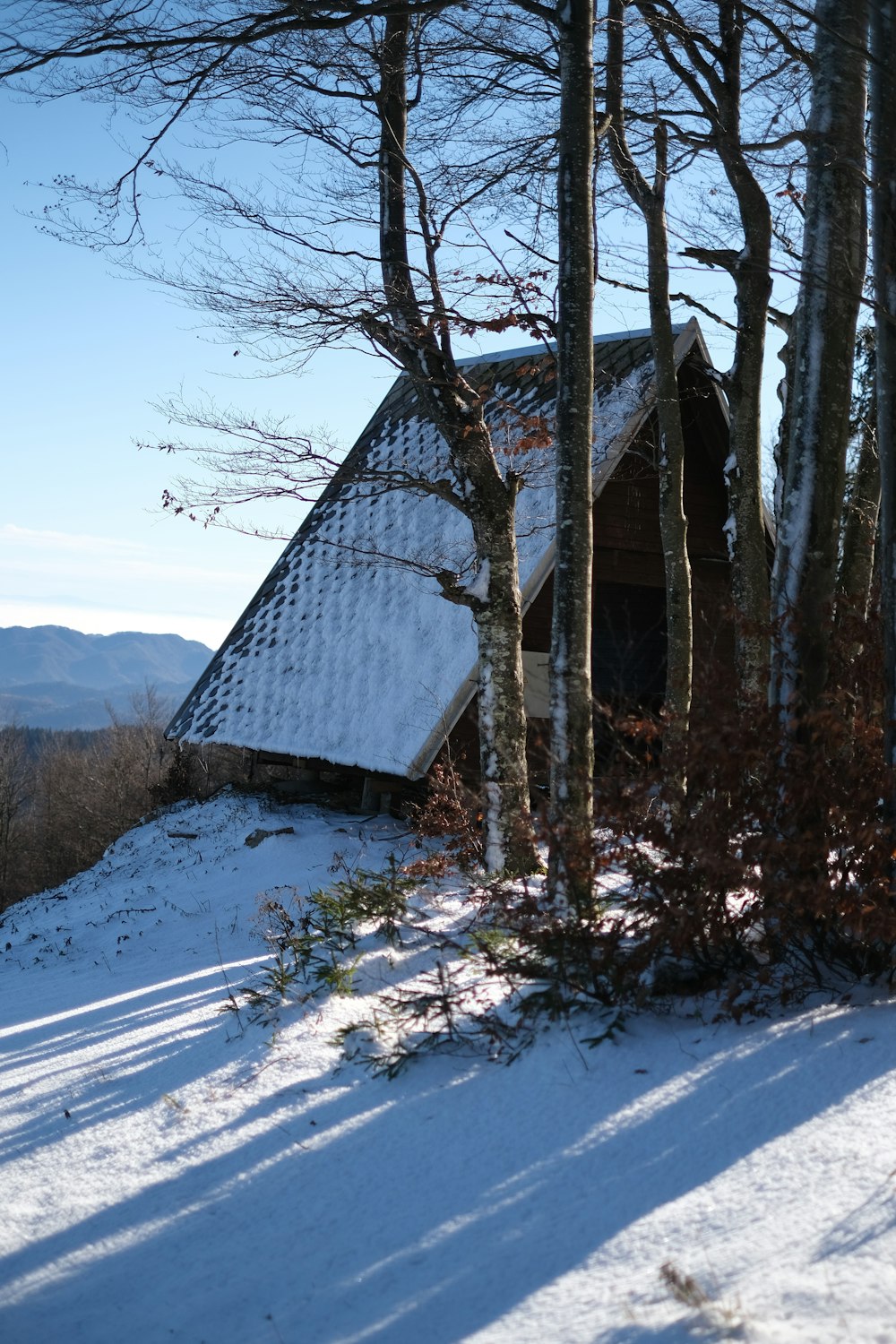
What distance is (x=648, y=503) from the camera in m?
14.4

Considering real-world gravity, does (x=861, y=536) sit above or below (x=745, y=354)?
below

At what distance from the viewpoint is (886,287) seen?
5320mm

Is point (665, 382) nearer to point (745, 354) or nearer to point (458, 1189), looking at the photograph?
point (745, 354)

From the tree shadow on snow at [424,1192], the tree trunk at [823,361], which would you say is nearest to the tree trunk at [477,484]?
the tree trunk at [823,361]

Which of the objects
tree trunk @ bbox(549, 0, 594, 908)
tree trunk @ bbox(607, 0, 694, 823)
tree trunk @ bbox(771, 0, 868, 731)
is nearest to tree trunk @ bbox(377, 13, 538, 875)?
tree trunk @ bbox(549, 0, 594, 908)

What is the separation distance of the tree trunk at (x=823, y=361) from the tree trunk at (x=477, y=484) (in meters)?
3.62

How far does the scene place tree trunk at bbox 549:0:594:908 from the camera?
22.6 feet

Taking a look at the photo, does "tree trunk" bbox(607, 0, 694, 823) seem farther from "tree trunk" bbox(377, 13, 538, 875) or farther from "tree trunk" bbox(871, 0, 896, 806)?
"tree trunk" bbox(871, 0, 896, 806)

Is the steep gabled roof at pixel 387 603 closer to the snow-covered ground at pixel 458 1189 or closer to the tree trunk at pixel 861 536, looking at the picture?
the tree trunk at pixel 861 536

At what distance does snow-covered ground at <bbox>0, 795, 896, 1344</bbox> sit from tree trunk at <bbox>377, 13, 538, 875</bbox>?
3434mm

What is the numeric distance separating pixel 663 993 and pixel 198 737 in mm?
10492

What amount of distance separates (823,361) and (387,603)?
883 centimetres

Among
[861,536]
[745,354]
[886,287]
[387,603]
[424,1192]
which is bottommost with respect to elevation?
[424,1192]

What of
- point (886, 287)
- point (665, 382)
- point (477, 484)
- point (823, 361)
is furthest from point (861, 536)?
point (886, 287)
